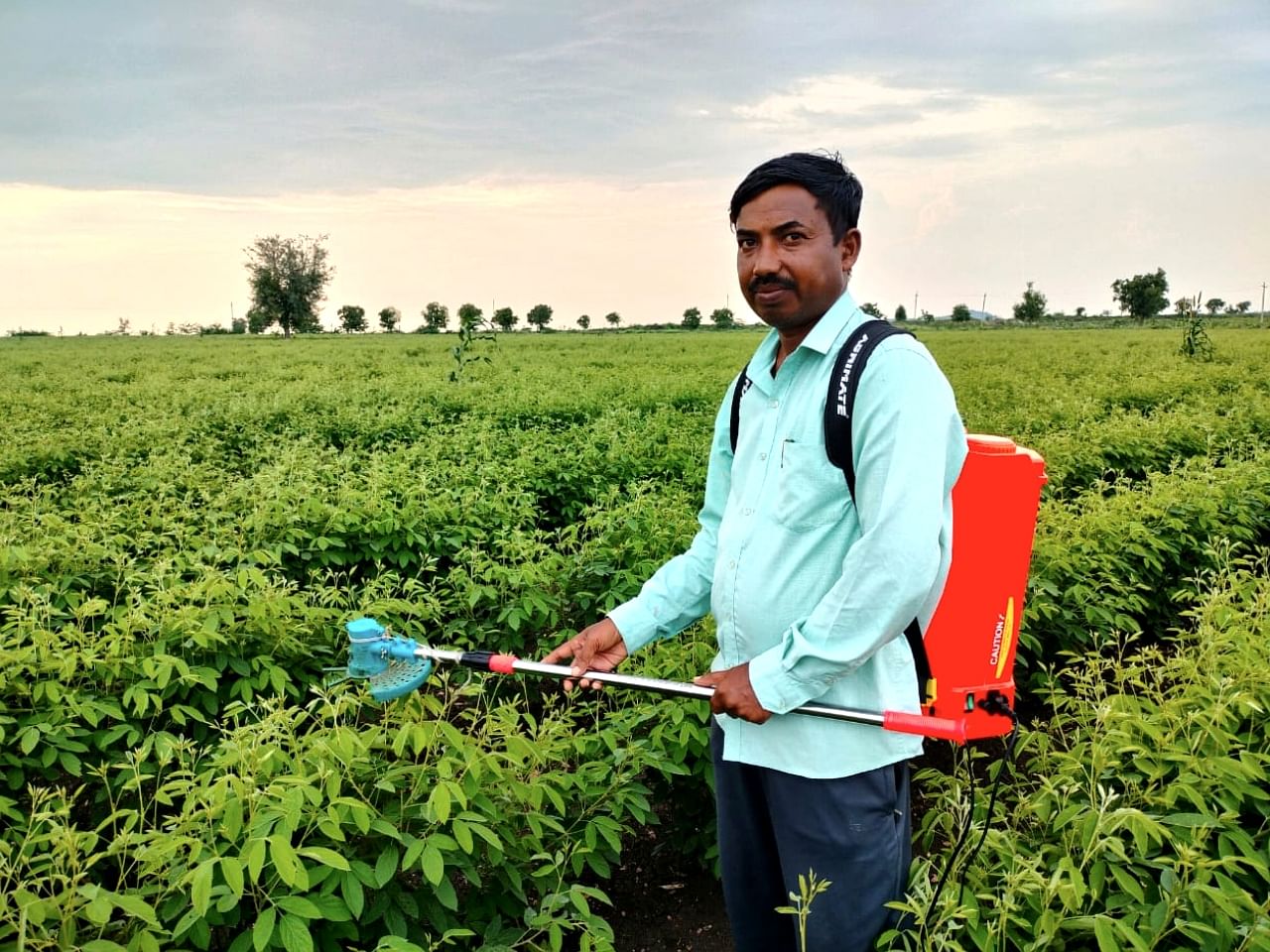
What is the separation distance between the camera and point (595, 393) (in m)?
14.4

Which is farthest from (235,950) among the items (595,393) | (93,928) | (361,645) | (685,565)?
(595,393)

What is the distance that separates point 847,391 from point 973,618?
710 mm

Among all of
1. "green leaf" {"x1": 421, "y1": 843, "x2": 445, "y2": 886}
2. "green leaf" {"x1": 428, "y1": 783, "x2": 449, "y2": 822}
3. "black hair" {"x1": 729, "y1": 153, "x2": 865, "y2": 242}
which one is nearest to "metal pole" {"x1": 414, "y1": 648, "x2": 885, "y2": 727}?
"green leaf" {"x1": 428, "y1": 783, "x2": 449, "y2": 822}

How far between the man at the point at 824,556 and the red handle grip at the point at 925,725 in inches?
4.5

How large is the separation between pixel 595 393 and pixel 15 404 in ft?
27.8

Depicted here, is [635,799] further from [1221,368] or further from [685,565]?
[1221,368]

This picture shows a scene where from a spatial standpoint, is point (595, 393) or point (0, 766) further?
point (595, 393)

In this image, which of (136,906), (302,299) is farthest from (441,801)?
(302,299)

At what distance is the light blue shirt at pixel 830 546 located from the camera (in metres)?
1.63

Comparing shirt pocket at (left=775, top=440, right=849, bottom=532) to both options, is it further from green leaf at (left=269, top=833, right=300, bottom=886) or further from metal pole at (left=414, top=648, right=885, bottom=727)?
green leaf at (left=269, top=833, right=300, bottom=886)

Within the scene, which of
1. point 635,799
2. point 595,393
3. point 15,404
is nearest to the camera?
point 635,799

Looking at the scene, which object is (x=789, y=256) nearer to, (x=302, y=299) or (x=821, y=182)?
(x=821, y=182)

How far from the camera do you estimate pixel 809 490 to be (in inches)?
70.4

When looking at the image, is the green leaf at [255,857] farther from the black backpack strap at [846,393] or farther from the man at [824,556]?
the black backpack strap at [846,393]
